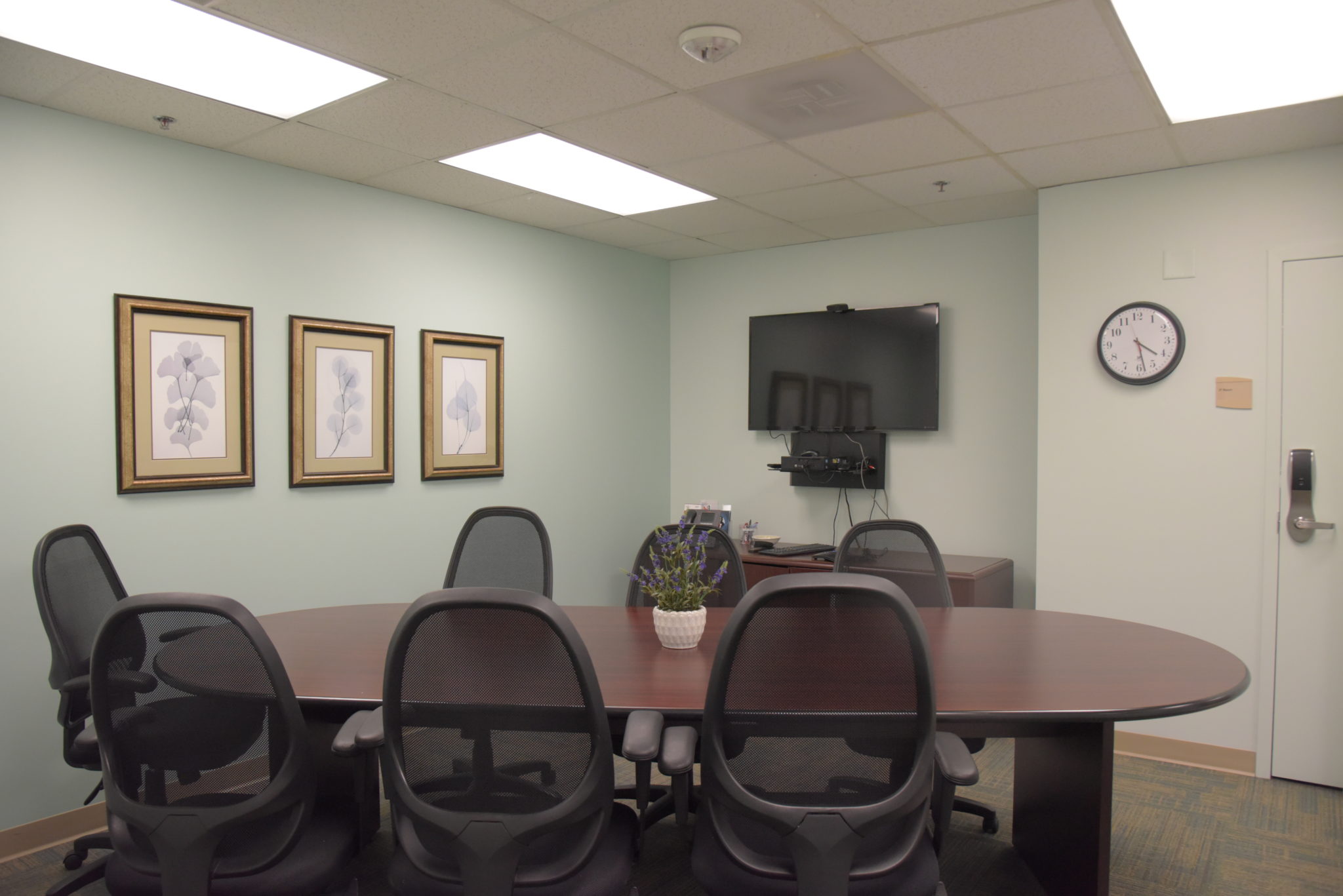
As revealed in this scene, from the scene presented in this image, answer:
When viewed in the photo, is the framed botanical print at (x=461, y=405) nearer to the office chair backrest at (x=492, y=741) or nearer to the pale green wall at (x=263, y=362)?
the pale green wall at (x=263, y=362)

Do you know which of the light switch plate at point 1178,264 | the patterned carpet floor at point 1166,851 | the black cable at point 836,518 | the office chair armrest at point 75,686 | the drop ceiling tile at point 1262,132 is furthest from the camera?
the black cable at point 836,518

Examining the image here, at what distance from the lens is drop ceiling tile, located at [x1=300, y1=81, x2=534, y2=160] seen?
295 cm

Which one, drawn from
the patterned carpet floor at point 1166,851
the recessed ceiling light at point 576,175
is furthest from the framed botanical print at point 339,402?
the patterned carpet floor at point 1166,851

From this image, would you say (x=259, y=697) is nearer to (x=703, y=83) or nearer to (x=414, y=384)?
(x=703, y=83)

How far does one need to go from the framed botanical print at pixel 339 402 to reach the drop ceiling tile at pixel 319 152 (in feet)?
2.18

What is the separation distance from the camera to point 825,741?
1699 millimetres

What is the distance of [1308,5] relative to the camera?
244 cm

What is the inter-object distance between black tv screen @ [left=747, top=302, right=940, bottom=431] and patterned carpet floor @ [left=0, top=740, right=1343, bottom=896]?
2.09 metres

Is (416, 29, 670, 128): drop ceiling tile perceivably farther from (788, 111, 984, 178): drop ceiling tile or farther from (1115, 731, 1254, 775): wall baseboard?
(1115, 731, 1254, 775): wall baseboard

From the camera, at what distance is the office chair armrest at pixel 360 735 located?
1.75 m

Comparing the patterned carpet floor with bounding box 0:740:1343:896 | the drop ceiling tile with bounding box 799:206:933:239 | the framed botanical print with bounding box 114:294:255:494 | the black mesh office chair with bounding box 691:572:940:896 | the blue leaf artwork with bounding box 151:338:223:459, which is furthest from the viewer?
the drop ceiling tile with bounding box 799:206:933:239

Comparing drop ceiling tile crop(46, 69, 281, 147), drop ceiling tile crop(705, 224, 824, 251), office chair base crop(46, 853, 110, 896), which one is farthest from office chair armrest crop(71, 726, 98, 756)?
drop ceiling tile crop(705, 224, 824, 251)

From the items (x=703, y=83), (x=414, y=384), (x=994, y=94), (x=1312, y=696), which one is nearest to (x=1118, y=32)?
(x=994, y=94)

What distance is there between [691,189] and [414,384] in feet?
5.46
